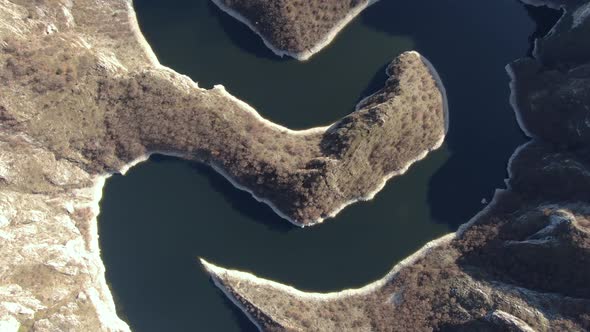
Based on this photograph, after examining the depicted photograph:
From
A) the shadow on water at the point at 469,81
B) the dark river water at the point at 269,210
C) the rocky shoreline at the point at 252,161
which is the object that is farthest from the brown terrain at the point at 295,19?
the shadow on water at the point at 469,81

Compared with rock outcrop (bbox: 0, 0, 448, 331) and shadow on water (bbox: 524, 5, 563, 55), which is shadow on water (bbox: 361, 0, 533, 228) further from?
rock outcrop (bbox: 0, 0, 448, 331)

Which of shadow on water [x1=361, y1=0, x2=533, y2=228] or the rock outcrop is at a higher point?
shadow on water [x1=361, y1=0, x2=533, y2=228]

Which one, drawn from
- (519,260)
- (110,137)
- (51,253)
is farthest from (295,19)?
(51,253)

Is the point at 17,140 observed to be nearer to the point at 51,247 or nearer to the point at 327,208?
the point at 51,247

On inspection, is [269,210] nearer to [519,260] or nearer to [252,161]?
[252,161]

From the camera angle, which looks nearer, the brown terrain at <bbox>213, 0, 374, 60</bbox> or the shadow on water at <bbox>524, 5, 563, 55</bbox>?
the brown terrain at <bbox>213, 0, 374, 60</bbox>

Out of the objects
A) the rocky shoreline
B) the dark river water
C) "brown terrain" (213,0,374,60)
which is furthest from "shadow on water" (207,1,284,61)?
the rocky shoreline
